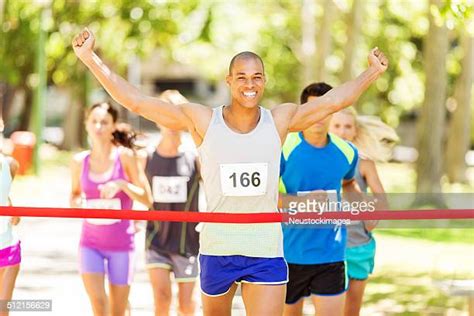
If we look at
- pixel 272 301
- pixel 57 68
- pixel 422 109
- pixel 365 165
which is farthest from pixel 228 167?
pixel 57 68

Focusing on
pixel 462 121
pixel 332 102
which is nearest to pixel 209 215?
pixel 332 102

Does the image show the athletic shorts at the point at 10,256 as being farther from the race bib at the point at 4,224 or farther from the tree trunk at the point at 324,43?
the tree trunk at the point at 324,43

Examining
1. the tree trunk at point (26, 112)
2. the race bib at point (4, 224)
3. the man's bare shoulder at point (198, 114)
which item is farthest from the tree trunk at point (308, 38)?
the man's bare shoulder at point (198, 114)

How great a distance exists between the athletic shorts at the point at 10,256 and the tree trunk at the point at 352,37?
70.7 feet

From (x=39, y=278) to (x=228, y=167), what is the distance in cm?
652

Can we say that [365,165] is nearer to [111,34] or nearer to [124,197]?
[124,197]

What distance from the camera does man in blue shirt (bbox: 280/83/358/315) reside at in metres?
6.89

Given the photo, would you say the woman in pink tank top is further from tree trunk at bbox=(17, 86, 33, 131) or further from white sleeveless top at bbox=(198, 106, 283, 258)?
tree trunk at bbox=(17, 86, 33, 131)

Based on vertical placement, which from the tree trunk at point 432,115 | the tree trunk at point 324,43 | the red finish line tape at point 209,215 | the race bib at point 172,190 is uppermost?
the tree trunk at point 324,43

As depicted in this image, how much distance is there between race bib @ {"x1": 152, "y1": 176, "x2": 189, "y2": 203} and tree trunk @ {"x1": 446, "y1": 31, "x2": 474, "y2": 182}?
2173 centimetres

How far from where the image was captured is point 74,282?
38.1 ft

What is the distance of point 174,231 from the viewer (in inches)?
316

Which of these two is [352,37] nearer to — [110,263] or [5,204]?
[110,263]

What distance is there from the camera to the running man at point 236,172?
5848 mm
